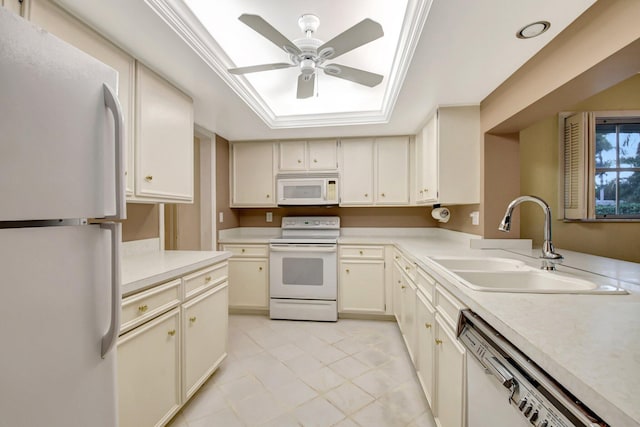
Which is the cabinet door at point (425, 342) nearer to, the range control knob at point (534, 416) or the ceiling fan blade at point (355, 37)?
the range control knob at point (534, 416)

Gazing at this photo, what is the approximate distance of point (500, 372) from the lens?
0.78m

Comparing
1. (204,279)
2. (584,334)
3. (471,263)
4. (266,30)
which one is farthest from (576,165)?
(204,279)

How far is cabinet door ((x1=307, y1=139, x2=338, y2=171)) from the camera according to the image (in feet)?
10.9

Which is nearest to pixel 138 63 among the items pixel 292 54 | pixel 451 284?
pixel 292 54

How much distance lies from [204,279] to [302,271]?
4.58 feet

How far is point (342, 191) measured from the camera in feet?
10.9

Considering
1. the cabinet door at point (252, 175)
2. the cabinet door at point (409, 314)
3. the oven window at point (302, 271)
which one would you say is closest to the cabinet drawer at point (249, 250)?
the oven window at point (302, 271)

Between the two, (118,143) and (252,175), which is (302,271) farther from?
(118,143)

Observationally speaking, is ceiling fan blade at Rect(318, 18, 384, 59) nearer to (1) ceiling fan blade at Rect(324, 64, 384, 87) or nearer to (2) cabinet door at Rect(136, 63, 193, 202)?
(1) ceiling fan blade at Rect(324, 64, 384, 87)

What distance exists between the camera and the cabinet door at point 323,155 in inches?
131

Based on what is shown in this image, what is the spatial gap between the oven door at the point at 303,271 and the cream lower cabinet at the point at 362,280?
0.11 metres

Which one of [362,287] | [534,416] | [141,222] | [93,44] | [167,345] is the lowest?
[362,287]

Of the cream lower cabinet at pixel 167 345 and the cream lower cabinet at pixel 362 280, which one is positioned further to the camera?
the cream lower cabinet at pixel 362 280

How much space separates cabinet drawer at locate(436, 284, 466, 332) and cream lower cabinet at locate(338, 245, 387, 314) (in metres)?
1.55
